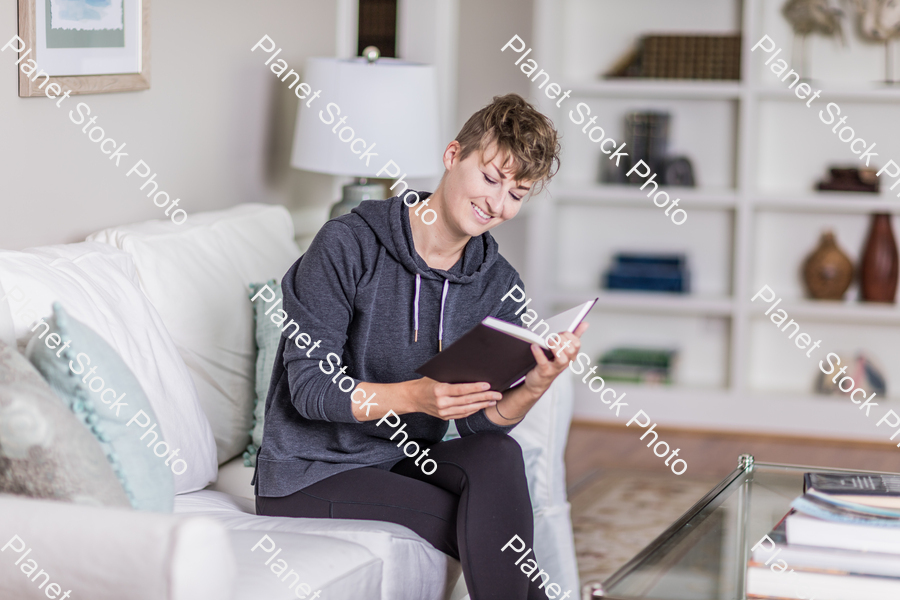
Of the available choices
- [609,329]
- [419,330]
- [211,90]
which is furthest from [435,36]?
[419,330]

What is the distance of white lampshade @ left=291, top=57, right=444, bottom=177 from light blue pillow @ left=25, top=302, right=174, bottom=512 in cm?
125

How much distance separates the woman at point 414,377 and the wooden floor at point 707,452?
1.59 meters

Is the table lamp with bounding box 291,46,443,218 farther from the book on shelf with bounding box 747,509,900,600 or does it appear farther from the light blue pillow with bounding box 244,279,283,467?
the book on shelf with bounding box 747,509,900,600

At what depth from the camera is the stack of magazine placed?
1210 mm

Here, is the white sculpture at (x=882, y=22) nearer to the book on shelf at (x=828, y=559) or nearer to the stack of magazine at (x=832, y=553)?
the stack of magazine at (x=832, y=553)

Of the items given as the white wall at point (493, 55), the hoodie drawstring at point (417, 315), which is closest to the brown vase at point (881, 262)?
the white wall at point (493, 55)

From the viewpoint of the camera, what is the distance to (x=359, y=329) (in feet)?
5.30

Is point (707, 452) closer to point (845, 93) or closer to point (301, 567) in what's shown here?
point (845, 93)

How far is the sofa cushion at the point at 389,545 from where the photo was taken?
1.46m

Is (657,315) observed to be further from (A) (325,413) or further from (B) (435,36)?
(A) (325,413)

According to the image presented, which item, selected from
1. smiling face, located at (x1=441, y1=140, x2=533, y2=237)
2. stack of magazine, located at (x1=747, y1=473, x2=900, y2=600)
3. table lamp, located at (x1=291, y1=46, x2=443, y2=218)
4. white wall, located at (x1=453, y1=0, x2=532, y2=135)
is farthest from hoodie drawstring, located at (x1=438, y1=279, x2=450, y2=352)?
white wall, located at (x1=453, y1=0, x2=532, y2=135)

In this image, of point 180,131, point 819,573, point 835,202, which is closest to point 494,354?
point 819,573

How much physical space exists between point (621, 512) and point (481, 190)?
159 cm

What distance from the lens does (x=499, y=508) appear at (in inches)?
59.8
